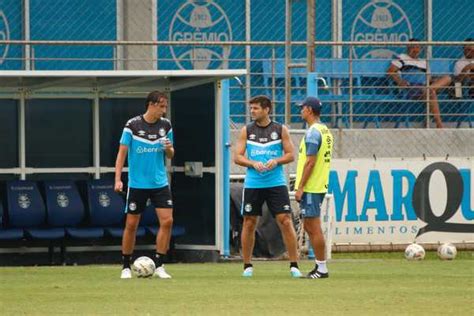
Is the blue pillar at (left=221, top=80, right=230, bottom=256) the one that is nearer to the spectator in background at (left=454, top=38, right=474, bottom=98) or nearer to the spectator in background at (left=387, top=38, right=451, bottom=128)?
the spectator in background at (left=387, top=38, right=451, bottom=128)

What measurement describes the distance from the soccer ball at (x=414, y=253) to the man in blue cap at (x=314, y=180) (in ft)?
14.8

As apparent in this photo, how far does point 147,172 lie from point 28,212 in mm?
4363

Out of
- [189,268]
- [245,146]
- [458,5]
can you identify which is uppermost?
Result: [458,5]

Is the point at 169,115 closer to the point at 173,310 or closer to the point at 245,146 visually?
the point at 245,146

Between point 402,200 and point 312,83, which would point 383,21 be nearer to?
point 402,200

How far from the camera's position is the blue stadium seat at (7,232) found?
18703 millimetres

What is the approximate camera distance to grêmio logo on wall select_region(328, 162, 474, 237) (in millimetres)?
20312

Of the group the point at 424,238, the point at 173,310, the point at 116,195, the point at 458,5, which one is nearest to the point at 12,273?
the point at 116,195

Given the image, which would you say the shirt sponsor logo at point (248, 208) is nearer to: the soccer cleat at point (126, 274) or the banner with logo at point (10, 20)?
the soccer cleat at point (126, 274)

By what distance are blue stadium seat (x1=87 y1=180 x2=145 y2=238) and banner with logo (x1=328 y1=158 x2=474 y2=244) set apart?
3.01 meters

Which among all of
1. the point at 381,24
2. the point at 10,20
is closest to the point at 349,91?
the point at 381,24

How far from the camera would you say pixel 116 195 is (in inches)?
773

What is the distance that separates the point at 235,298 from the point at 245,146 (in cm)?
342

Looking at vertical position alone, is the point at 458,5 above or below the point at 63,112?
above
